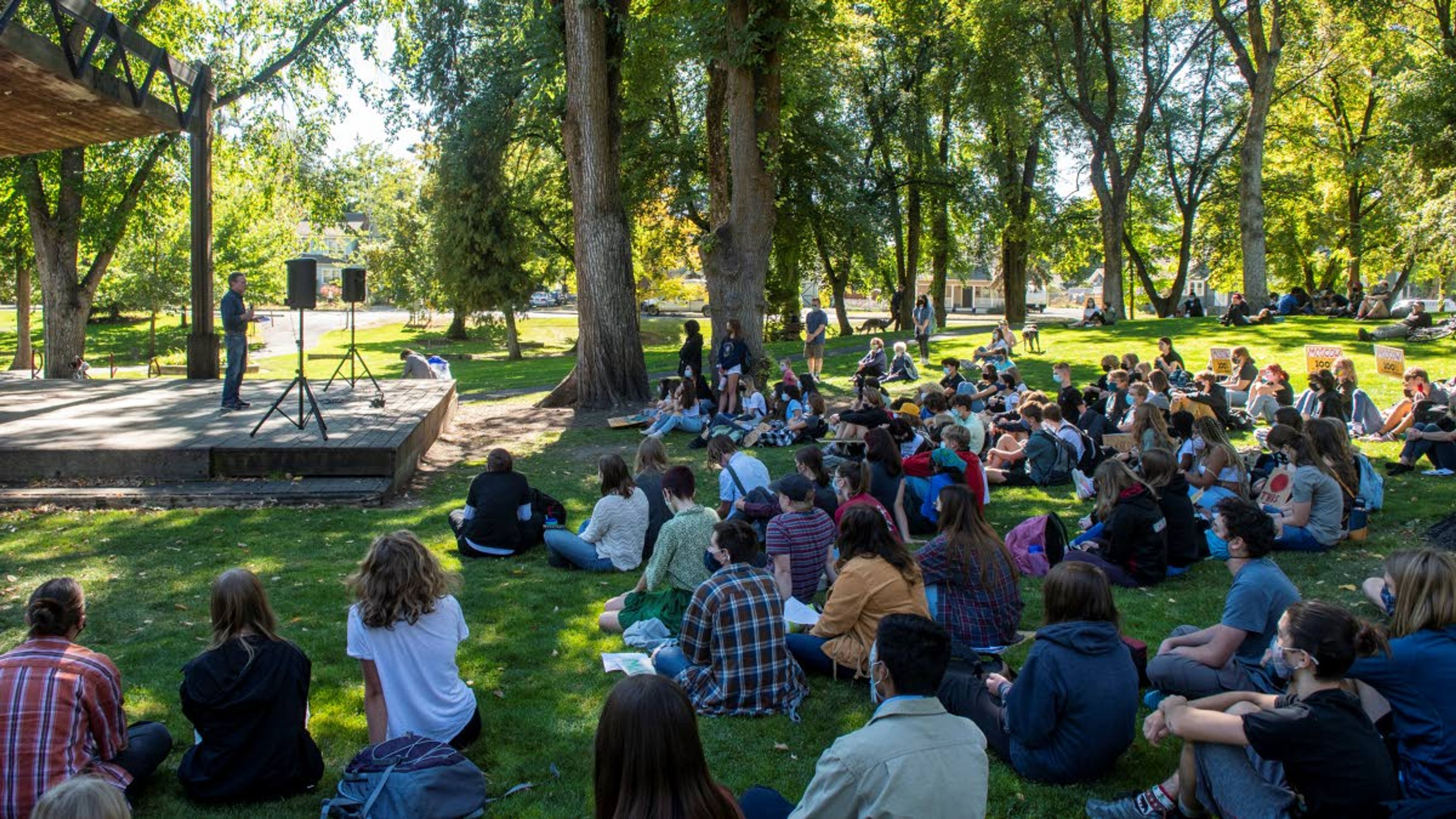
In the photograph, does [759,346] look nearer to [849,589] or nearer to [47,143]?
[47,143]

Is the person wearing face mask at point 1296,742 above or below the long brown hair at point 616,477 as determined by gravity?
below

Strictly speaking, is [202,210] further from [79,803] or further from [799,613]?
[79,803]

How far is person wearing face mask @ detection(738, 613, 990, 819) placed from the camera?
126 inches

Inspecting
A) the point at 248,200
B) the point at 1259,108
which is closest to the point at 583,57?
the point at 1259,108

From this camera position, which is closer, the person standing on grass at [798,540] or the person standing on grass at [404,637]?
the person standing on grass at [404,637]

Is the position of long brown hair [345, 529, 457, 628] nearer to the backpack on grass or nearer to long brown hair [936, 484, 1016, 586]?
the backpack on grass

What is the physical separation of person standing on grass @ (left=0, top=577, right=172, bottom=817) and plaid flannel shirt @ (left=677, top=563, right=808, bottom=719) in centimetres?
241

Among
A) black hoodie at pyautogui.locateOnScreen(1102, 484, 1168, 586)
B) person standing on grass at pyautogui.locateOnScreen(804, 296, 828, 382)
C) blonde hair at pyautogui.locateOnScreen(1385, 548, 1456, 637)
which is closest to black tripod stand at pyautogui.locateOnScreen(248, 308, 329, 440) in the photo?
black hoodie at pyautogui.locateOnScreen(1102, 484, 1168, 586)

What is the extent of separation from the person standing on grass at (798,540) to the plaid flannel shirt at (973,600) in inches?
31.6

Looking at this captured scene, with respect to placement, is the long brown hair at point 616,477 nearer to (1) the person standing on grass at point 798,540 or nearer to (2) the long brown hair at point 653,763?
(1) the person standing on grass at point 798,540

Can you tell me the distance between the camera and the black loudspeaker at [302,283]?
11906 millimetres

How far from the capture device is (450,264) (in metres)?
36.8

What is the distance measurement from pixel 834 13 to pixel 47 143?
12031mm

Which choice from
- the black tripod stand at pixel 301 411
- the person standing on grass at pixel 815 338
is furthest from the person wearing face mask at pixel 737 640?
the person standing on grass at pixel 815 338
